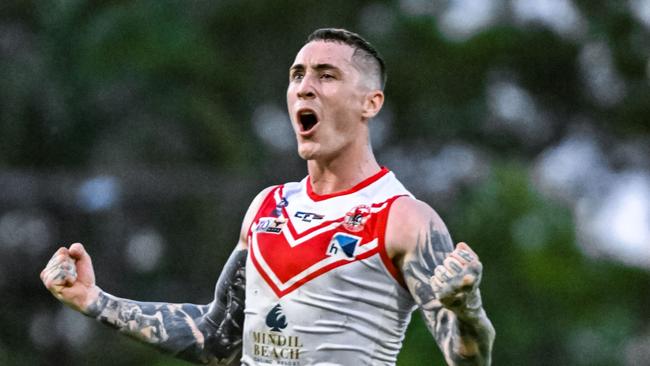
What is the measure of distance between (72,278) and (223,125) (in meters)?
14.3


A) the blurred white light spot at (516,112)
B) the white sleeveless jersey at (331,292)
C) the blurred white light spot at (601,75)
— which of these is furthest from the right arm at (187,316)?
the blurred white light spot at (601,75)

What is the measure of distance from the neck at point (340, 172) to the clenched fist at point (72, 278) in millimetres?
990

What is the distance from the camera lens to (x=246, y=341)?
21.3ft

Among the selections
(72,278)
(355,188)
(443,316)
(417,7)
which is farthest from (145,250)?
(443,316)

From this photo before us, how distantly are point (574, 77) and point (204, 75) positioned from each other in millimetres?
4885

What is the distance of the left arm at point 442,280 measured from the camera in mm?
5590

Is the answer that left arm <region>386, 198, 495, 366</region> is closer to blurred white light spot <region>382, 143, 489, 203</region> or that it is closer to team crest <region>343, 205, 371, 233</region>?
team crest <region>343, 205, 371, 233</region>

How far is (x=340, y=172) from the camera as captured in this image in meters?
6.62

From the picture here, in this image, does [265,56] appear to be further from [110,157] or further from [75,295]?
[75,295]

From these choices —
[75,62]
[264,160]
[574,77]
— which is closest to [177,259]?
[264,160]

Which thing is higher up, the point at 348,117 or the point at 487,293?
the point at 487,293

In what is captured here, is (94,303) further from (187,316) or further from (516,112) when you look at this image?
(516,112)

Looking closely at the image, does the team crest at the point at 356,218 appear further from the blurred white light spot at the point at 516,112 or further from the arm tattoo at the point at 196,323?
the blurred white light spot at the point at 516,112

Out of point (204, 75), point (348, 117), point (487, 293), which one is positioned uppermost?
point (204, 75)
